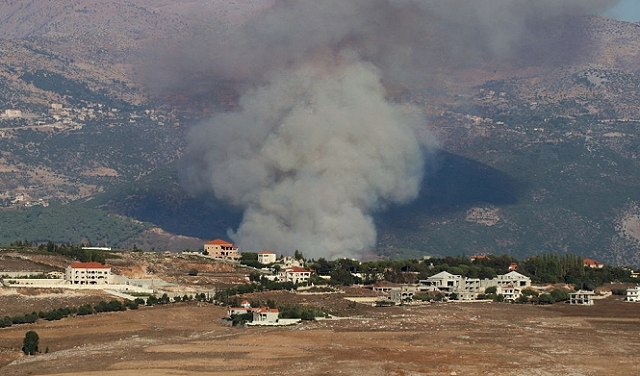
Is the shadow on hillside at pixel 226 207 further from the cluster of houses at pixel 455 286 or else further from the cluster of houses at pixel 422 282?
the cluster of houses at pixel 455 286

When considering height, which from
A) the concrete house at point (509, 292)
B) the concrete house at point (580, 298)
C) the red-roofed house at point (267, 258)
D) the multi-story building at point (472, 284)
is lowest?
Answer: the concrete house at point (580, 298)

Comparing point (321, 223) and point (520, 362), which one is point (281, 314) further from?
point (321, 223)

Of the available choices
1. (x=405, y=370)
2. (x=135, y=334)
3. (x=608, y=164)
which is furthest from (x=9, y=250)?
(x=608, y=164)

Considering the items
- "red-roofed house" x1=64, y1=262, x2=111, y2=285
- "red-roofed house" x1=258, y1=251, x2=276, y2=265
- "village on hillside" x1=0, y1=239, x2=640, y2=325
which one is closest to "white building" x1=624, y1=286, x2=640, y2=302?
"village on hillside" x1=0, y1=239, x2=640, y2=325

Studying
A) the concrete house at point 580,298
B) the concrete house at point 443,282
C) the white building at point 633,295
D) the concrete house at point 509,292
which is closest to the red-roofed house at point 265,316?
the concrete house at point 509,292

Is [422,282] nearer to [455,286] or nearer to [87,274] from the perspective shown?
[455,286]

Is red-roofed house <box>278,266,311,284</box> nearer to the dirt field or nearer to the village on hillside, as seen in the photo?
the village on hillside
